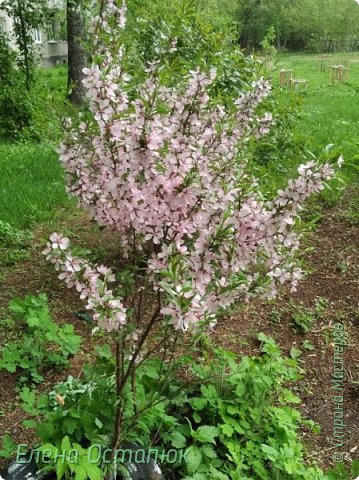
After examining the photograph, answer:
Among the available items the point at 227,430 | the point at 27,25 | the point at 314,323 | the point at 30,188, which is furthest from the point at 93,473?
the point at 27,25

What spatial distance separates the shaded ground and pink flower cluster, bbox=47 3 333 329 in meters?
0.69

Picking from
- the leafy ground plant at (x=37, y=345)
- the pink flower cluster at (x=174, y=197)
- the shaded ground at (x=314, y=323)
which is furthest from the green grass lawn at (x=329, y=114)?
the leafy ground plant at (x=37, y=345)

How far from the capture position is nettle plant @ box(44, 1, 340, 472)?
1819mm

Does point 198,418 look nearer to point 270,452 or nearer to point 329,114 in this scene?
point 270,452

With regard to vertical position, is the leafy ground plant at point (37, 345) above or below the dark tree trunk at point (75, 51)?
below

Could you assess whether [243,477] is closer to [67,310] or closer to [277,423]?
[277,423]

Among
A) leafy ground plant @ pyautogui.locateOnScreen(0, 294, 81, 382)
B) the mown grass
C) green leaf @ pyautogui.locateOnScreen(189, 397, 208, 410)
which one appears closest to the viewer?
green leaf @ pyautogui.locateOnScreen(189, 397, 208, 410)

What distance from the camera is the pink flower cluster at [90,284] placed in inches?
71.7

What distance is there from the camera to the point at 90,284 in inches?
74.7

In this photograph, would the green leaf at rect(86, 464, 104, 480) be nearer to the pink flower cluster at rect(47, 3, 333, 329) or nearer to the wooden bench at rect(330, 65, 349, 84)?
the pink flower cluster at rect(47, 3, 333, 329)

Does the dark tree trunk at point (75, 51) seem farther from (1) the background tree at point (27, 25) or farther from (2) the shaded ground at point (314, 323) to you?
(2) the shaded ground at point (314, 323)

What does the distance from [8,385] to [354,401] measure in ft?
6.71

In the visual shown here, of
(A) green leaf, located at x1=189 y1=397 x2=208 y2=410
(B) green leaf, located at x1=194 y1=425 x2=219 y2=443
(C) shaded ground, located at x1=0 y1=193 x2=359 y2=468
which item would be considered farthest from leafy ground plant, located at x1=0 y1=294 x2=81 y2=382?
(B) green leaf, located at x1=194 y1=425 x2=219 y2=443

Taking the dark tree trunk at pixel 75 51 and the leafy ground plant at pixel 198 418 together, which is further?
the dark tree trunk at pixel 75 51
